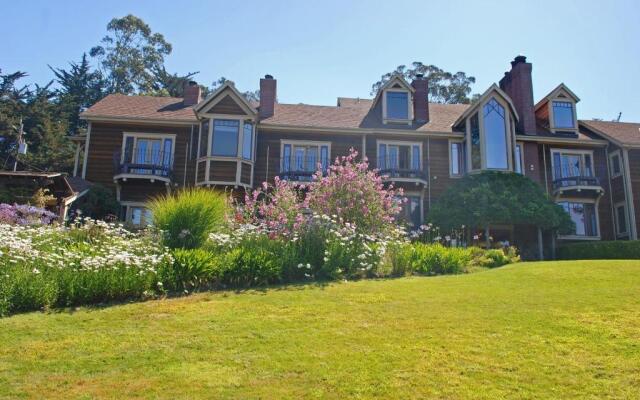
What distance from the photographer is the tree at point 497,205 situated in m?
21.5

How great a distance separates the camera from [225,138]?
23297mm

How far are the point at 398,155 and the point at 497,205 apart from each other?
229 inches

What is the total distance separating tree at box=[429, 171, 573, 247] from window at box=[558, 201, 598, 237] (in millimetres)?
3052

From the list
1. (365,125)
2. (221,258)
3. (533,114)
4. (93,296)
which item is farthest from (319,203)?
(533,114)

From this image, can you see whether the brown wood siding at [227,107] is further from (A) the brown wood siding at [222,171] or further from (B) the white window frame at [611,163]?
(B) the white window frame at [611,163]

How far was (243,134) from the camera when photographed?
23.3m

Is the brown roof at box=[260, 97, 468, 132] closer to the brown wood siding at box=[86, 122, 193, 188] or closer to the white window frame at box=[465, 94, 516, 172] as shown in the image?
the white window frame at box=[465, 94, 516, 172]

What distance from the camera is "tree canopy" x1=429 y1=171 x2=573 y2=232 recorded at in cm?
2148

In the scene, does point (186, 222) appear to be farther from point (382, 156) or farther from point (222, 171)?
point (382, 156)

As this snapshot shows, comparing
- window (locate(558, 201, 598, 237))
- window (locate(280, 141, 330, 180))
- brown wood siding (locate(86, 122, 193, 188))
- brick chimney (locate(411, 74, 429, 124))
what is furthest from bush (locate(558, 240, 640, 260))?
brown wood siding (locate(86, 122, 193, 188))

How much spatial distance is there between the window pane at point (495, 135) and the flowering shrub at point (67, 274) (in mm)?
17947

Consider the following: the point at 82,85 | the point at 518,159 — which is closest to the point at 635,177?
the point at 518,159

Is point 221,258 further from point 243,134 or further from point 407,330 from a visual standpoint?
point 243,134

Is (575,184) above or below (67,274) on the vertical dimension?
above
